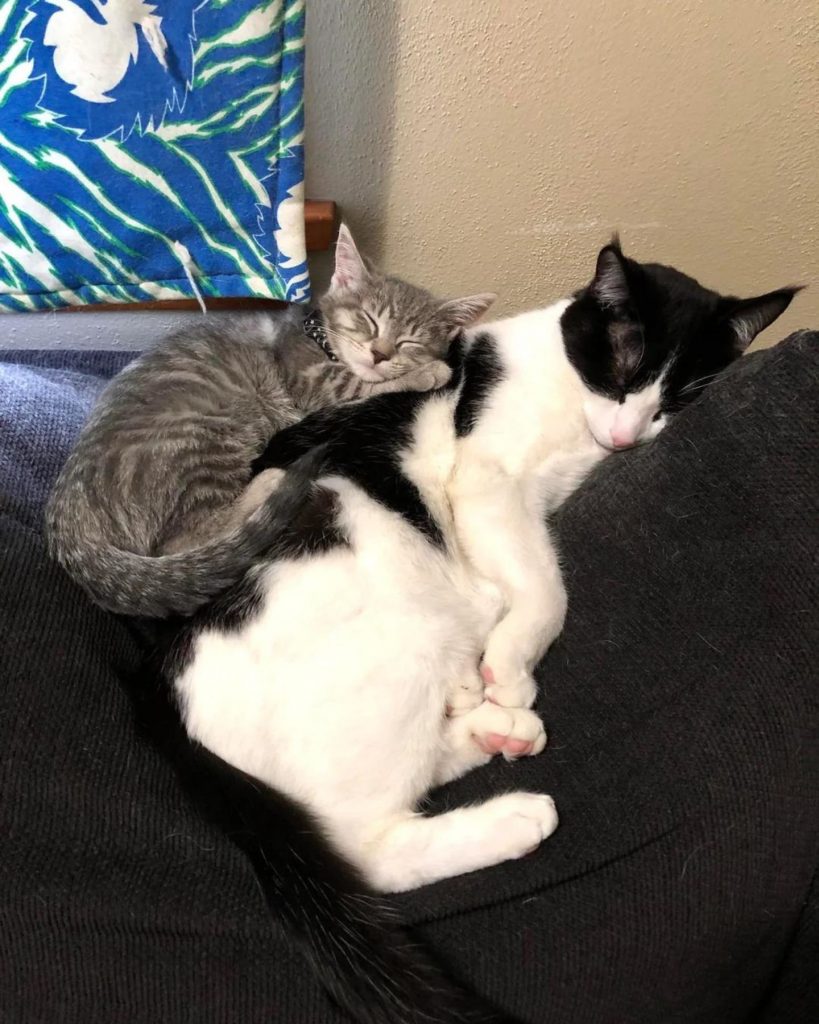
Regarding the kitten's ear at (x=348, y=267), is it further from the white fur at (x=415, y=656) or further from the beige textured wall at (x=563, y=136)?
the white fur at (x=415, y=656)

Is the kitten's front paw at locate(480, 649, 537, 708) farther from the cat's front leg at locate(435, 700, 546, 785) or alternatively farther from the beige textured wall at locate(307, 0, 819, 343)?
the beige textured wall at locate(307, 0, 819, 343)

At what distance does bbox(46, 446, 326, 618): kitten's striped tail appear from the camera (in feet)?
2.89

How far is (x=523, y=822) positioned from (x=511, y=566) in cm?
32

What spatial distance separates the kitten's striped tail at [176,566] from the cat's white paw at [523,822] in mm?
424

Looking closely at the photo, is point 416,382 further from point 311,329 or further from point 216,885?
point 216,885

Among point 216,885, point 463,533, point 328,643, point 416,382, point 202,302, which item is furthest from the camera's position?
point 202,302

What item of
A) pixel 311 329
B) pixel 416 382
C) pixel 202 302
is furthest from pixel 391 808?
pixel 202 302

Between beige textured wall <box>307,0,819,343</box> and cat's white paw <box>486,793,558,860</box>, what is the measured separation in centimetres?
114

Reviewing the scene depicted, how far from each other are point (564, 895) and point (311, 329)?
3.20ft

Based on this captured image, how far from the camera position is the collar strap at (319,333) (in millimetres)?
1254

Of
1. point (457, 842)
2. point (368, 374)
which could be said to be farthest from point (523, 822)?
point (368, 374)

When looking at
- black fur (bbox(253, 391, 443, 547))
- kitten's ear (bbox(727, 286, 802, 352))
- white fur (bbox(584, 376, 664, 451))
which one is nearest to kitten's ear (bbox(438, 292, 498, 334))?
black fur (bbox(253, 391, 443, 547))

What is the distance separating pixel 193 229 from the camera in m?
1.27

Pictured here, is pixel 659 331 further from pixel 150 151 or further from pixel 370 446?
pixel 150 151
